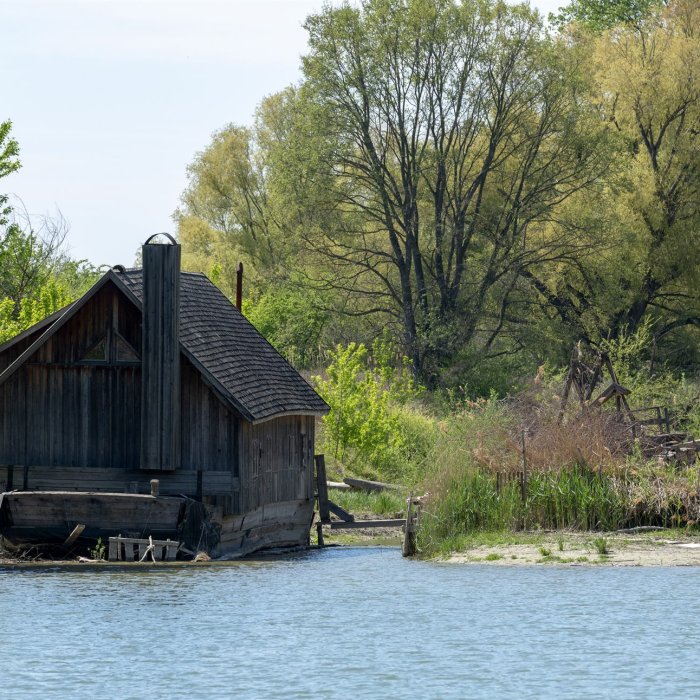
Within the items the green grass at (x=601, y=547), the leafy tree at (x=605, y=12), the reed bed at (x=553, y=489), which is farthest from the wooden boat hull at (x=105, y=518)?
the leafy tree at (x=605, y=12)

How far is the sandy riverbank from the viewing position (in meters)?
27.8

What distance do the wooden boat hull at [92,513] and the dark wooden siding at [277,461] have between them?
79.8 inches

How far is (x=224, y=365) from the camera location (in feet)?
103

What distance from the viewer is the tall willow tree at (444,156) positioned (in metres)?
52.9

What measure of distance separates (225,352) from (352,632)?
36.8ft

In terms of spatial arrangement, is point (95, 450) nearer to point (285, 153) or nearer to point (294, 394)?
point (294, 394)

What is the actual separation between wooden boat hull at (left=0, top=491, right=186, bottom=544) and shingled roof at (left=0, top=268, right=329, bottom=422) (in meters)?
2.71

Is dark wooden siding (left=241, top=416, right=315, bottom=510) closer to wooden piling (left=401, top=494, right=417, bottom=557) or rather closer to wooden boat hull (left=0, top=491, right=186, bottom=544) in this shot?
wooden boat hull (left=0, top=491, right=186, bottom=544)

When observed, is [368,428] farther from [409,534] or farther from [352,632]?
[352,632]

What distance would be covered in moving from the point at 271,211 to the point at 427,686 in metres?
45.6

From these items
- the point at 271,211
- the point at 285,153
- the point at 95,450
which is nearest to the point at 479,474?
the point at 95,450

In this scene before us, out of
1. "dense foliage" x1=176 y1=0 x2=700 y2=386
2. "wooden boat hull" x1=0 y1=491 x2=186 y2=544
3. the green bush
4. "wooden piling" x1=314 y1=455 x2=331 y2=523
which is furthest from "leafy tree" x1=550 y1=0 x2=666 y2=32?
"wooden boat hull" x1=0 y1=491 x2=186 y2=544

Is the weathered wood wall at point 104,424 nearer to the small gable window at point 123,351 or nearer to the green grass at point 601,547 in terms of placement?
the small gable window at point 123,351

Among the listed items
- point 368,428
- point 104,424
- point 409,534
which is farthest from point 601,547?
point 368,428
